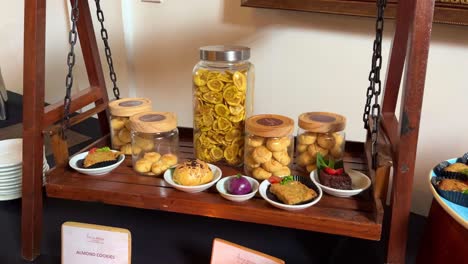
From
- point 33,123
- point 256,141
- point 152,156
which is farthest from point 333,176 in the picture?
point 33,123

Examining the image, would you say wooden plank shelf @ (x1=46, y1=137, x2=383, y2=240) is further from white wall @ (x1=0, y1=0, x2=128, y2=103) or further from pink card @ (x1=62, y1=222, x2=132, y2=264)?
white wall @ (x1=0, y1=0, x2=128, y2=103)

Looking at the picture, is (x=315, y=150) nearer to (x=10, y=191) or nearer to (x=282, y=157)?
(x=282, y=157)

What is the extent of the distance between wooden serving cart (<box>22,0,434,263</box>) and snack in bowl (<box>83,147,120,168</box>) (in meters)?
0.03

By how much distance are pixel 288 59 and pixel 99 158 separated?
62 centimetres

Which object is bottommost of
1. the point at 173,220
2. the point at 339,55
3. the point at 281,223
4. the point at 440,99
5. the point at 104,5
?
the point at 173,220

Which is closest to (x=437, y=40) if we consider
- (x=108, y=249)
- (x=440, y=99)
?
(x=440, y=99)

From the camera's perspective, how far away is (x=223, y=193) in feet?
2.44

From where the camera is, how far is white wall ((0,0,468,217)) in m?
1.04

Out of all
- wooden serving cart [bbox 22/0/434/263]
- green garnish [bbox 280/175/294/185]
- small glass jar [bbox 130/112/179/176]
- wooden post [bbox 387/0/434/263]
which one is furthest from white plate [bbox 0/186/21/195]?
wooden post [bbox 387/0/434/263]

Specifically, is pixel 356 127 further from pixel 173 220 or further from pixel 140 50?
pixel 140 50

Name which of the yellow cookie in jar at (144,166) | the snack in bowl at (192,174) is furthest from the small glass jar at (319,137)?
the yellow cookie in jar at (144,166)

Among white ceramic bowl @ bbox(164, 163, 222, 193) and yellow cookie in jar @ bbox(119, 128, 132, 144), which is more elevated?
yellow cookie in jar @ bbox(119, 128, 132, 144)

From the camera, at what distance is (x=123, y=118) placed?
37.6 inches

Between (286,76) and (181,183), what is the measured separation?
59 cm
